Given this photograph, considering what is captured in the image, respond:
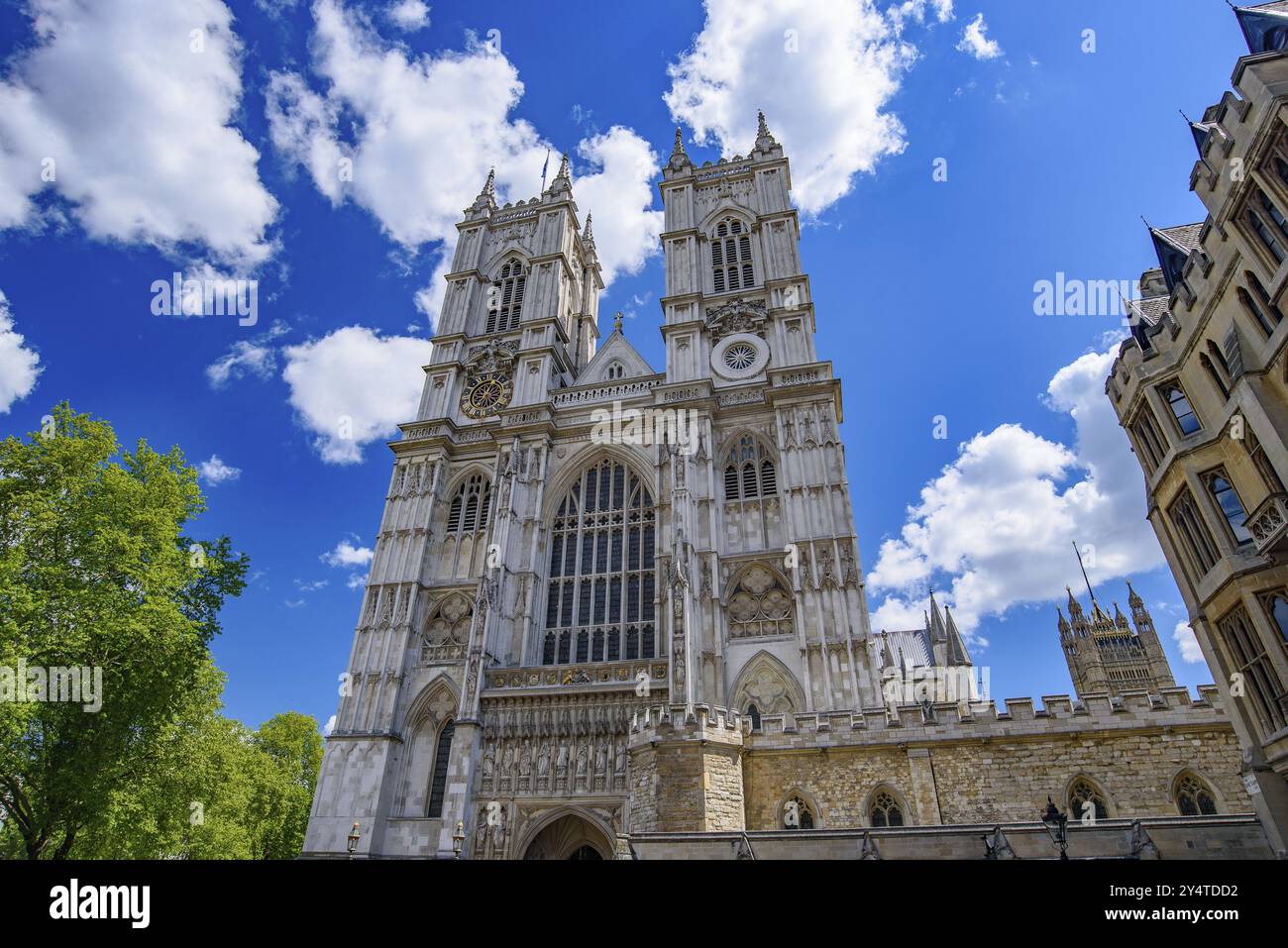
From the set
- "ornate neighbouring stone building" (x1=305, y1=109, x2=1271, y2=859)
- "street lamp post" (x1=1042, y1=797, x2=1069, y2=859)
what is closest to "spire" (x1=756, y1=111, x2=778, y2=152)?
"ornate neighbouring stone building" (x1=305, y1=109, x2=1271, y2=859)

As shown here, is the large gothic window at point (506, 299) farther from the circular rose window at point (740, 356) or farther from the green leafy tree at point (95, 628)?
the green leafy tree at point (95, 628)

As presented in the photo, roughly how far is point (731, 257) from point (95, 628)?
28.9 metres

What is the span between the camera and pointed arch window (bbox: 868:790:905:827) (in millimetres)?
15211

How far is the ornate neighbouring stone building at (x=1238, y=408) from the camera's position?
34.4ft

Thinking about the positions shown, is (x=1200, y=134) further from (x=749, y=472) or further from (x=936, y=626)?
(x=936, y=626)

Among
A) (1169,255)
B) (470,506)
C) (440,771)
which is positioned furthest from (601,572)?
(1169,255)

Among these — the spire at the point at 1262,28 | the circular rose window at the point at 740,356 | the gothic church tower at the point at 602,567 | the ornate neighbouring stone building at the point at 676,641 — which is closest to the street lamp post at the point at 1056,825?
the ornate neighbouring stone building at the point at 676,641

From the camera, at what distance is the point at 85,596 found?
50.0ft

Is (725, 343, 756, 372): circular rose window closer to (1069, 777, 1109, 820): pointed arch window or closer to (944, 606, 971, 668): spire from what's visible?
(1069, 777, 1109, 820): pointed arch window

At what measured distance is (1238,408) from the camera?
11.2 meters

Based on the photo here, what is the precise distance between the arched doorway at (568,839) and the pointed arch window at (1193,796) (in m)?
15.5

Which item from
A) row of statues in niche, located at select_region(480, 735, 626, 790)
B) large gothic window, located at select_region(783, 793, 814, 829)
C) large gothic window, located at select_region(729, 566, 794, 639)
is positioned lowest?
large gothic window, located at select_region(783, 793, 814, 829)

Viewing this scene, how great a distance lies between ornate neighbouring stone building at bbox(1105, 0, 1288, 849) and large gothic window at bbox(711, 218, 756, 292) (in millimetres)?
21352
